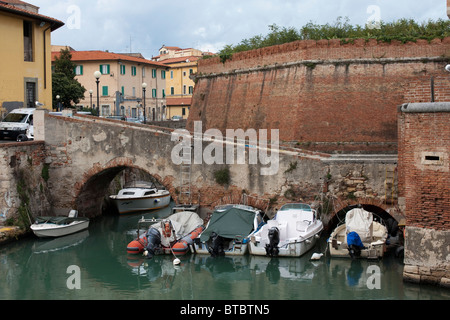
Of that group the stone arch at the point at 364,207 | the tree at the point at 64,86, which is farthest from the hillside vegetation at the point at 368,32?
the tree at the point at 64,86

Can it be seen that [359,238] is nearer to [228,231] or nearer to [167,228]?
[228,231]

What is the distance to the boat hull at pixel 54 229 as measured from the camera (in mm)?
17906

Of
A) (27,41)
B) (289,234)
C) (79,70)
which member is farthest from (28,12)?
(79,70)

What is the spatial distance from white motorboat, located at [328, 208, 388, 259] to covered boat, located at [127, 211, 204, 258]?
434cm

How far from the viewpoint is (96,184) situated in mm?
21234

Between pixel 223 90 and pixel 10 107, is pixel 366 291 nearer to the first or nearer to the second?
pixel 223 90

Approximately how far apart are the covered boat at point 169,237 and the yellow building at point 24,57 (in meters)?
11.3

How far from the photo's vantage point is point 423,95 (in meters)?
12.5

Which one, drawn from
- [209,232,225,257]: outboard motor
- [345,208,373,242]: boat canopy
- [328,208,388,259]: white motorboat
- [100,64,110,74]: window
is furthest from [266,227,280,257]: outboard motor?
[100,64,110,74]: window

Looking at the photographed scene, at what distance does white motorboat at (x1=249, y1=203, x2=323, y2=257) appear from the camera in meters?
15.6

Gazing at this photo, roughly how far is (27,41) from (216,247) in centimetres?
1514

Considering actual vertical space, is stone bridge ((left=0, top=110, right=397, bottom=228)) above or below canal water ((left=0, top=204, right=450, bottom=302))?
above

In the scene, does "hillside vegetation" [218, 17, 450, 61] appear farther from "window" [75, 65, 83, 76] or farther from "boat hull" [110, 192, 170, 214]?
"window" [75, 65, 83, 76]
